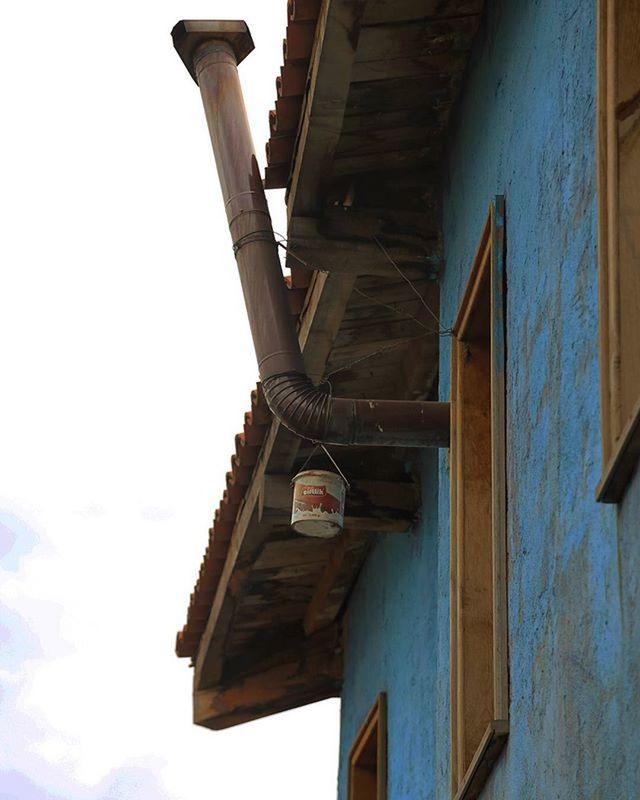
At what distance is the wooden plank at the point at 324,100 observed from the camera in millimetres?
7477

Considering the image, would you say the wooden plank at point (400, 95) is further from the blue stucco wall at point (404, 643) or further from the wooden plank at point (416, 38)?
the blue stucco wall at point (404, 643)

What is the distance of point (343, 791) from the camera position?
37.9 ft

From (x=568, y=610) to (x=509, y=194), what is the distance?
6.86 feet

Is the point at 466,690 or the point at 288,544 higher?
the point at 288,544

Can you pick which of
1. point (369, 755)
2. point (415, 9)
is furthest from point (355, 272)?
point (369, 755)

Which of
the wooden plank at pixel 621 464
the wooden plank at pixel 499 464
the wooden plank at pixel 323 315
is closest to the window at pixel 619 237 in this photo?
the wooden plank at pixel 621 464

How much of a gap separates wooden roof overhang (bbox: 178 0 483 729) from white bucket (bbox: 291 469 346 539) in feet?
2.46

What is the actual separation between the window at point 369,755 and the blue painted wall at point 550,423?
9.45ft

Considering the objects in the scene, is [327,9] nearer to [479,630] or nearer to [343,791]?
[479,630]

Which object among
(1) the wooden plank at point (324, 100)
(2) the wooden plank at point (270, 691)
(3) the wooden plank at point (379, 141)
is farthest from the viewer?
(2) the wooden plank at point (270, 691)

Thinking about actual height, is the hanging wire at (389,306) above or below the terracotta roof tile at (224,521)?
above

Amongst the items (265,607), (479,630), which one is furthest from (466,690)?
(265,607)

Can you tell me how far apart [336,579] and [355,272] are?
138 inches

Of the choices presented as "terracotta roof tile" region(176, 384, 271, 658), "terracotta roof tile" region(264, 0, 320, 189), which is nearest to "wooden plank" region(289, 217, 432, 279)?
"terracotta roof tile" region(264, 0, 320, 189)
